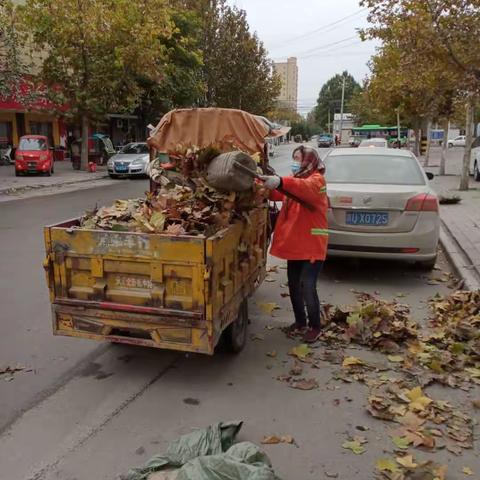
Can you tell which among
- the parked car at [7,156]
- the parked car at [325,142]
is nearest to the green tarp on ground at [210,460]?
the parked car at [7,156]

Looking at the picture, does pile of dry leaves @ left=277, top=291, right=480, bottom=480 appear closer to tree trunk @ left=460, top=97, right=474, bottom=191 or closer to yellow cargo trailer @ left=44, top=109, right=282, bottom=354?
yellow cargo trailer @ left=44, top=109, right=282, bottom=354

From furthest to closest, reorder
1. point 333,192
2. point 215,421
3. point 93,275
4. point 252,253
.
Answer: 1. point 333,192
2. point 252,253
3. point 93,275
4. point 215,421

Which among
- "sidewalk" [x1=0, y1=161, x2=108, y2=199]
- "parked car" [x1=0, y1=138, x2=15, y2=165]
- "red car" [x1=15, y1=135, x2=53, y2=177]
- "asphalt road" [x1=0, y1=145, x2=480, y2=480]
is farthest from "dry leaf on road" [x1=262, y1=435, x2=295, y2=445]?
"parked car" [x1=0, y1=138, x2=15, y2=165]

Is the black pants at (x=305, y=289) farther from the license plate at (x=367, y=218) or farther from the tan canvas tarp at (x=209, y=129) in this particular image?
the license plate at (x=367, y=218)

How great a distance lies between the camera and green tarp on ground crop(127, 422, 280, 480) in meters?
2.65

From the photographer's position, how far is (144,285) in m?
3.97

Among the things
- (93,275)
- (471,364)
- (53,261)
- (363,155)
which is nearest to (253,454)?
(93,275)

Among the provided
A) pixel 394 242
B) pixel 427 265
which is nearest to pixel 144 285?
pixel 394 242

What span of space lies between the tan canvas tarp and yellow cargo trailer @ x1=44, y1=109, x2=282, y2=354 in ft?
6.11

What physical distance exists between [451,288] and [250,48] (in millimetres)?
39758

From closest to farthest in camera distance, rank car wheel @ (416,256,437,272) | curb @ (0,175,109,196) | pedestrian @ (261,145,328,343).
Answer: pedestrian @ (261,145,328,343)
car wheel @ (416,256,437,272)
curb @ (0,175,109,196)

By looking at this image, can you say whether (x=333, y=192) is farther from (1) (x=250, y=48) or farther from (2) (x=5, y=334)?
(1) (x=250, y=48)

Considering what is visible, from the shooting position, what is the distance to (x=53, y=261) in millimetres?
4121

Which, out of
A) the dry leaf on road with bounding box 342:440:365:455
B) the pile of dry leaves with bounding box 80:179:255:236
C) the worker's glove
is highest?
the worker's glove
